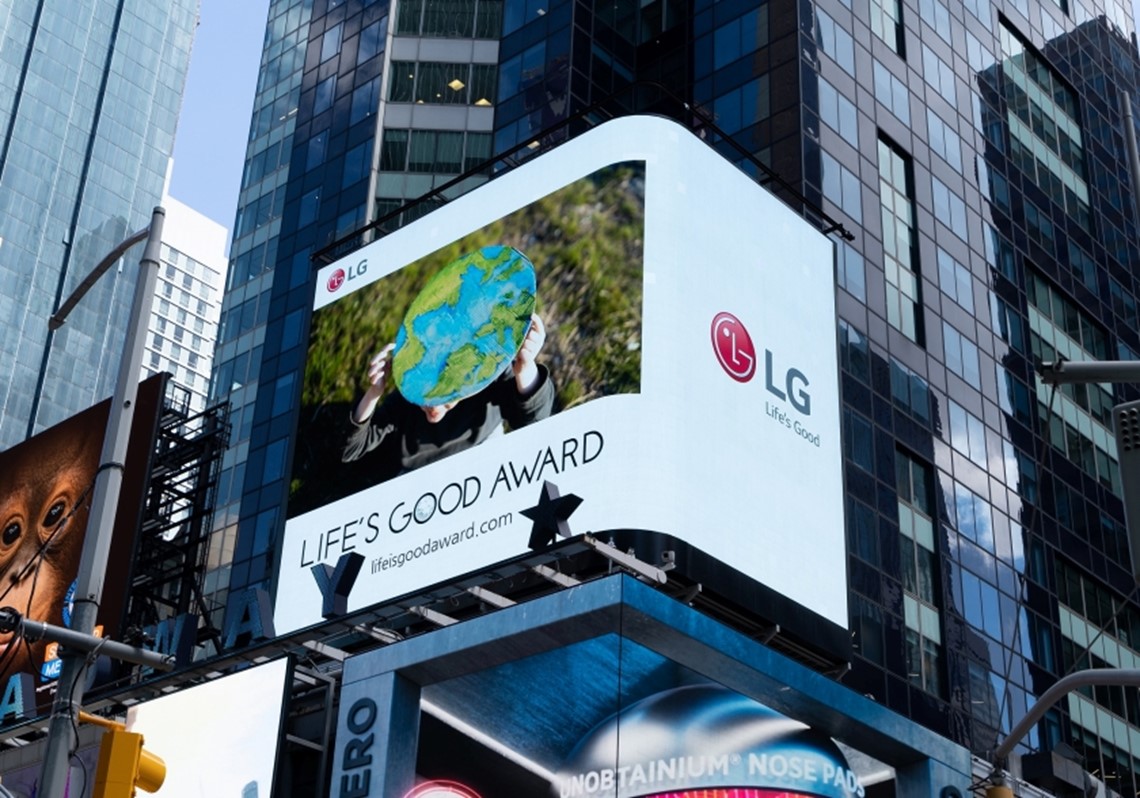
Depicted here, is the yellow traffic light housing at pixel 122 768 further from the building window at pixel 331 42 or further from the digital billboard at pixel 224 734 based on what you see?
the building window at pixel 331 42

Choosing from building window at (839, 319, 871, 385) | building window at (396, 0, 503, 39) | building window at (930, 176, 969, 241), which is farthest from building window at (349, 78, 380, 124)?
building window at (839, 319, 871, 385)

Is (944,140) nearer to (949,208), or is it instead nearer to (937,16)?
(949,208)

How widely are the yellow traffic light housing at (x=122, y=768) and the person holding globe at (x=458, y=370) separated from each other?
2175 cm

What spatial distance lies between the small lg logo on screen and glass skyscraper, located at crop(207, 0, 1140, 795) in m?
13.6

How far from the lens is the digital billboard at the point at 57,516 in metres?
51.7

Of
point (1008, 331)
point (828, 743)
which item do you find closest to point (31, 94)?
point (1008, 331)

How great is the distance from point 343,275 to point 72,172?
13057 centimetres

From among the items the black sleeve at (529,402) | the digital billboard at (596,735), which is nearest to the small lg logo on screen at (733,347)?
the black sleeve at (529,402)

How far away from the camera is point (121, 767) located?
14.9 meters

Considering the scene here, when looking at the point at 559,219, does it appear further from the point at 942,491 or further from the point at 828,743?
the point at 942,491

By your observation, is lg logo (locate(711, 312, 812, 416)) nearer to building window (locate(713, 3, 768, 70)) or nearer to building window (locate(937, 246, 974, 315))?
building window (locate(937, 246, 974, 315))

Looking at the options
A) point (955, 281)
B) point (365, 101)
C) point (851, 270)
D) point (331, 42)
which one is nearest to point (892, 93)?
point (955, 281)

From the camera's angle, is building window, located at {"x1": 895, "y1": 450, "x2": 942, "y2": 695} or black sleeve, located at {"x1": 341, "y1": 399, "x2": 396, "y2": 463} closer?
black sleeve, located at {"x1": 341, "y1": 399, "x2": 396, "y2": 463}

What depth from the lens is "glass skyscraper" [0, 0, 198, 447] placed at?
154000 millimetres
